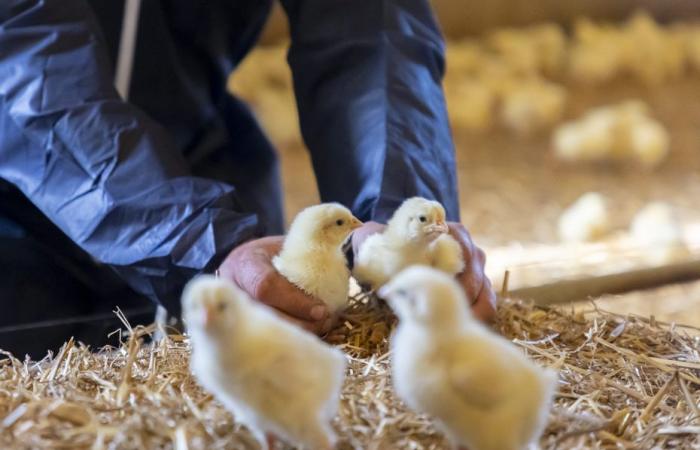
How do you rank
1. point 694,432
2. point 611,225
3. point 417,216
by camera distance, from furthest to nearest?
point 611,225, point 417,216, point 694,432

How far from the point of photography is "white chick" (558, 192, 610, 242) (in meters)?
2.49

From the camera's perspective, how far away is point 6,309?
4.74 feet

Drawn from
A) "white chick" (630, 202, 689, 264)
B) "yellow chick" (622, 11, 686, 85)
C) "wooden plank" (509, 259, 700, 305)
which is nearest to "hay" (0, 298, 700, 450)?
"wooden plank" (509, 259, 700, 305)

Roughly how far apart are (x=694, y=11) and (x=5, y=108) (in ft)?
11.2

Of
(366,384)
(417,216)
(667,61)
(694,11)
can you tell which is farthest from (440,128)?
(694,11)

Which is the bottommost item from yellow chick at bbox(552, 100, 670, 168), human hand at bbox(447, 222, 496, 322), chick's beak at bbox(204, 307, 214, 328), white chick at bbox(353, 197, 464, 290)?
yellow chick at bbox(552, 100, 670, 168)

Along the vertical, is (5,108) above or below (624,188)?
above

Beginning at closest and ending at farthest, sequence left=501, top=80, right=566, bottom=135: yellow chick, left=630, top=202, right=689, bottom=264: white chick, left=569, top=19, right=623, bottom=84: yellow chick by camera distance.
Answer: left=630, top=202, right=689, bottom=264: white chick, left=501, top=80, right=566, bottom=135: yellow chick, left=569, top=19, right=623, bottom=84: yellow chick

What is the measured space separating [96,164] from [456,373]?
72 cm

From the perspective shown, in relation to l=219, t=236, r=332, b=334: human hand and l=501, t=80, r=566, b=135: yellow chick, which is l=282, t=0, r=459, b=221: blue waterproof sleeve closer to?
l=219, t=236, r=332, b=334: human hand

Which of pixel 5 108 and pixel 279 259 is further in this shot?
pixel 5 108

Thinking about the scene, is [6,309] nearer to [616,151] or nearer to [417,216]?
[417,216]

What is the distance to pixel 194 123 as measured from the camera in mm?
1757

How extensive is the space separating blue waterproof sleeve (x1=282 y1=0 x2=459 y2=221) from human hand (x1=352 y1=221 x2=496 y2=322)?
0.16 meters
